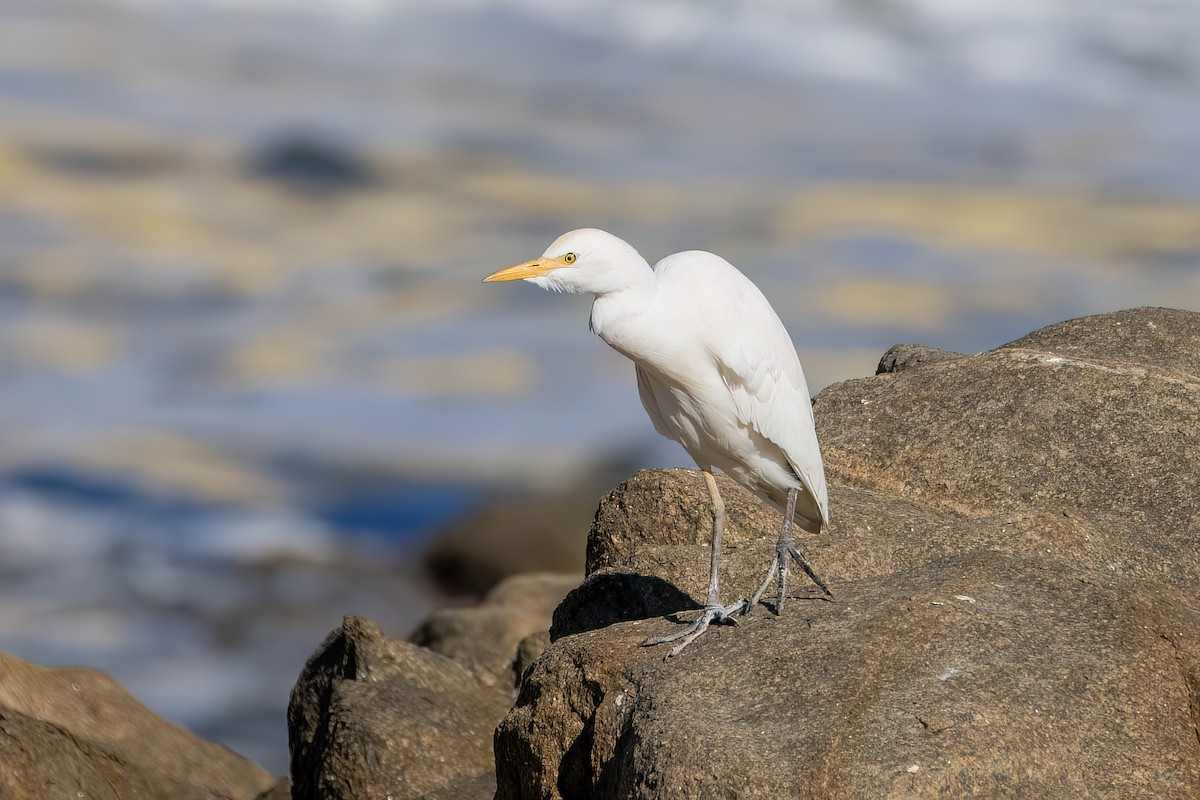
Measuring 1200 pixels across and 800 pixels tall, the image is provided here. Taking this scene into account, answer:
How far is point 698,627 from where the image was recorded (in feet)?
23.9

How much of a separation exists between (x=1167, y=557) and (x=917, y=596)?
3075 mm

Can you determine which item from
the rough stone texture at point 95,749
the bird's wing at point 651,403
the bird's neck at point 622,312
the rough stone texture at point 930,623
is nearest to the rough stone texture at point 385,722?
the rough stone texture at point 95,749

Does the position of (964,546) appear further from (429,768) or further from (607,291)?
(429,768)

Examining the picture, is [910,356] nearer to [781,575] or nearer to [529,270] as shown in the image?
[781,575]

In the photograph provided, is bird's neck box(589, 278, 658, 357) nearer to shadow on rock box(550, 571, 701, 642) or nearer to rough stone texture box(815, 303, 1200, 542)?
shadow on rock box(550, 571, 701, 642)

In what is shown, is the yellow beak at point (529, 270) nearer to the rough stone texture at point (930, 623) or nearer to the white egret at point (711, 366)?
the white egret at point (711, 366)

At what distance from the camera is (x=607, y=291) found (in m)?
7.20

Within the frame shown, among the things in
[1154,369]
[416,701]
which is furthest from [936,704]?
[1154,369]

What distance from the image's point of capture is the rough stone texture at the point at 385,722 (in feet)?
29.0

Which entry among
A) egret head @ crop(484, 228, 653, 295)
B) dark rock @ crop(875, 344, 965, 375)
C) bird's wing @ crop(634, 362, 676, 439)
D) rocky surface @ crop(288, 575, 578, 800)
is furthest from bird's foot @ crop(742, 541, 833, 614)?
dark rock @ crop(875, 344, 965, 375)

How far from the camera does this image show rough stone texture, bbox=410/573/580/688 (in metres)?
12.0

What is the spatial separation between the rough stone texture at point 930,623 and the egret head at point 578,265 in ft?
6.81

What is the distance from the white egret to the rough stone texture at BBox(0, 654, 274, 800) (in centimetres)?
454

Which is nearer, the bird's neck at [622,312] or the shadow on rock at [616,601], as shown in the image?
the bird's neck at [622,312]
